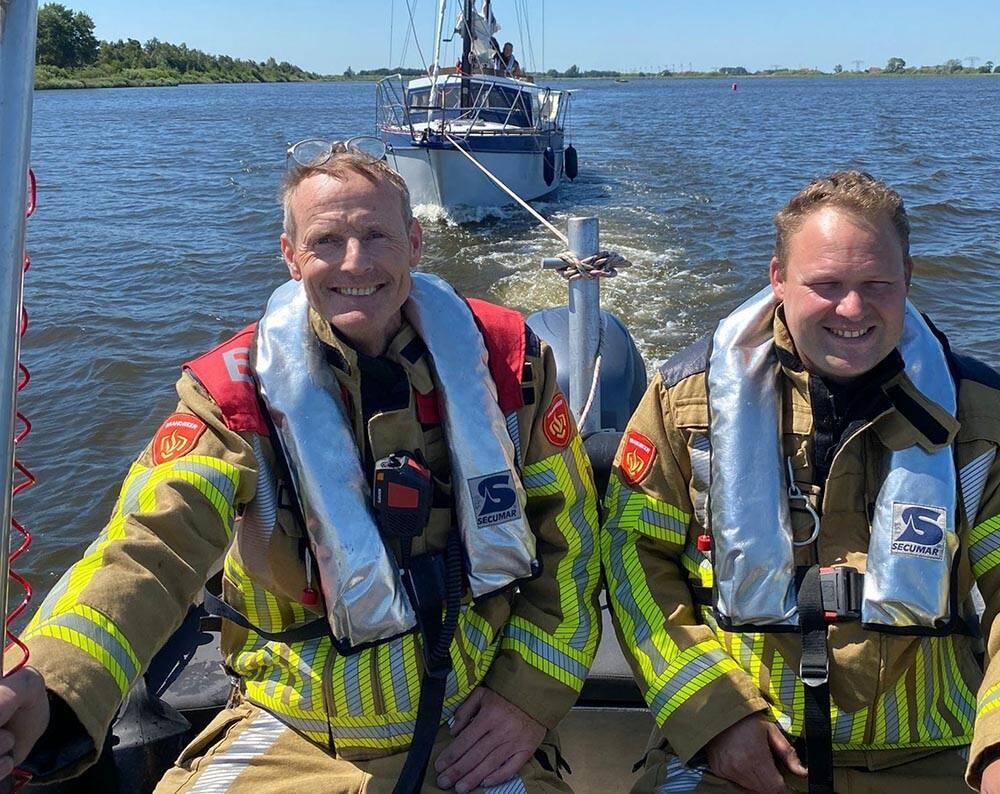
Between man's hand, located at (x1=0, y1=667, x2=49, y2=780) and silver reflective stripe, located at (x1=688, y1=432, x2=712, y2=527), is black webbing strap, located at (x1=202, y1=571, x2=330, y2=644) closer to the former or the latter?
man's hand, located at (x1=0, y1=667, x2=49, y2=780)

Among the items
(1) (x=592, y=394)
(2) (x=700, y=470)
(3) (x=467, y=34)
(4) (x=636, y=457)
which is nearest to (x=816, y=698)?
(2) (x=700, y=470)

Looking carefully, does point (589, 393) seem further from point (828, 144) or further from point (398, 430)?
point (828, 144)

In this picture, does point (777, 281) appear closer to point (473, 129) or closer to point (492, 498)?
point (492, 498)

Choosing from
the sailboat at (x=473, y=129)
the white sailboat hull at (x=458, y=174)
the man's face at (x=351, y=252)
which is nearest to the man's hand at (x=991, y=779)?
the man's face at (x=351, y=252)

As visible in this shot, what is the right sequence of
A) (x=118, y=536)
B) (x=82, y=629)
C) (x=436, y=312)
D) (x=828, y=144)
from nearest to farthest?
1. (x=82, y=629)
2. (x=118, y=536)
3. (x=436, y=312)
4. (x=828, y=144)

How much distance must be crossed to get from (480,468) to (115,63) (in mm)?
88797

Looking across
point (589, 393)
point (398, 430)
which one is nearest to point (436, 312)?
point (398, 430)

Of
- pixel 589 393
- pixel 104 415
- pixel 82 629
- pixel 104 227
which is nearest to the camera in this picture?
pixel 82 629

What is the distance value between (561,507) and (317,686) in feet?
2.09

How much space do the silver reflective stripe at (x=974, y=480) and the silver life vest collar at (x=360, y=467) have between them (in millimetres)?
889

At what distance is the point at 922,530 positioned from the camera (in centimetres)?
184

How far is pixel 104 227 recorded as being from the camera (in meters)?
14.7

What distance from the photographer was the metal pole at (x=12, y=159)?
1068mm

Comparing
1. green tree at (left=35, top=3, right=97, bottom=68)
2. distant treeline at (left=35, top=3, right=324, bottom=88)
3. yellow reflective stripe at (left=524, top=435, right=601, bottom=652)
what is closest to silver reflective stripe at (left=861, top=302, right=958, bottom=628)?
yellow reflective stripe at (left=524, top=435, right=601, bottom=652)
